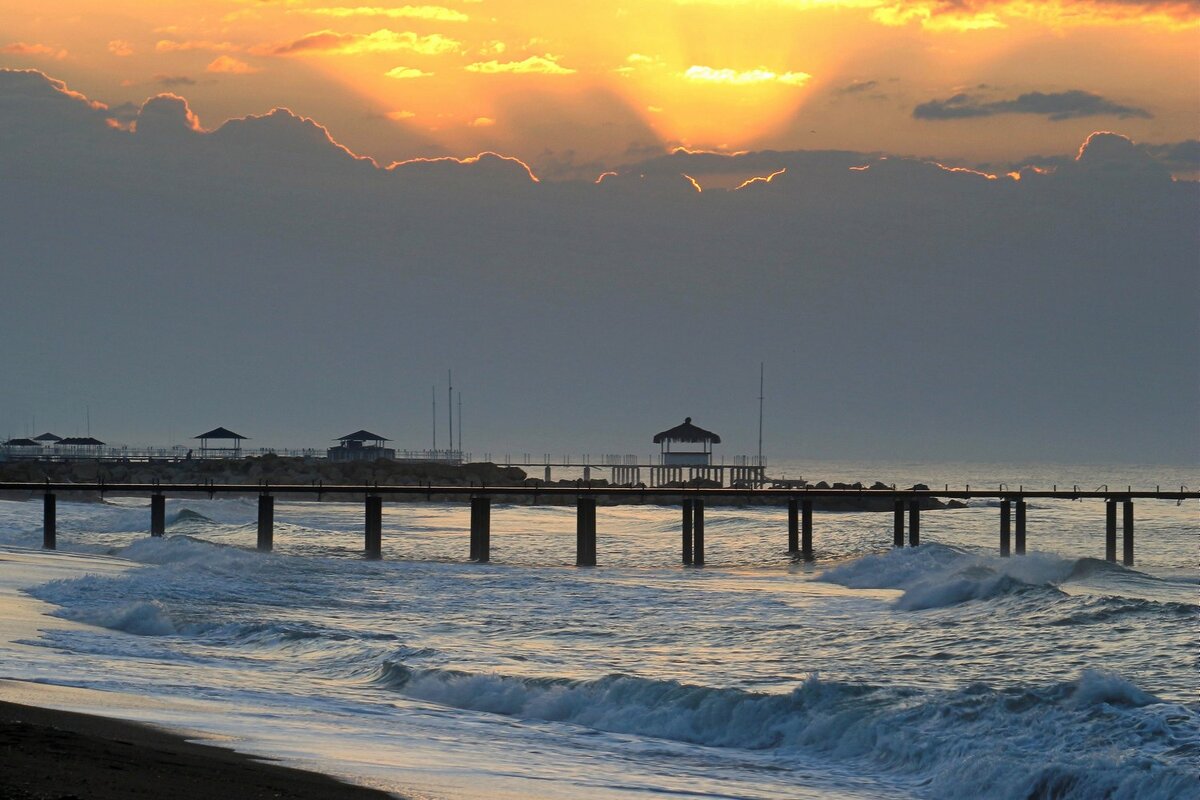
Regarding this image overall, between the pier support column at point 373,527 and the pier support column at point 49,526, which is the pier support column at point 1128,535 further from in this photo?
the pier support column at point 49,526

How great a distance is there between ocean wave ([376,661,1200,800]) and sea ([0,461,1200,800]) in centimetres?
3

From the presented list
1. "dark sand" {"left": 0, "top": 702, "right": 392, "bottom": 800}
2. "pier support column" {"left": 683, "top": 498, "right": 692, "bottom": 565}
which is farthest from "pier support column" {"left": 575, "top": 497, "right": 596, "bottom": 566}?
"dark sand" {"left": 0, "top": 702, "right": 392, "bottom": 800}

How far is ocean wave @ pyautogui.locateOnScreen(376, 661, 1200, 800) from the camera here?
13.2 meters

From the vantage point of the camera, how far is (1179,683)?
1825 cm

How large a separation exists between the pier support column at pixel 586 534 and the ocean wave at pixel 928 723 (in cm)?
2772

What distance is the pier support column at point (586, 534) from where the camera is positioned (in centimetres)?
4628

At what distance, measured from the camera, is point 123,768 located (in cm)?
1041

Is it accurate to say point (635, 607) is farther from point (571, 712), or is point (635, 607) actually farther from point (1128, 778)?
point (1128, 778)

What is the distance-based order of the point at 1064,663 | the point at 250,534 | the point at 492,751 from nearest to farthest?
the point at 492,751 → the point at 1064,663 → the point at 250,534

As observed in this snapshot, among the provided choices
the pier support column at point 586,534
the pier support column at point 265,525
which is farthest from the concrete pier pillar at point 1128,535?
the pier support column at point 265,525

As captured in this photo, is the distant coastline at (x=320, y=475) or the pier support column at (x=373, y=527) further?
the distant coastline at (x=320, y=475)

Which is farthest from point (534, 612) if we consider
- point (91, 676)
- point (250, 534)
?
point (250, 534)

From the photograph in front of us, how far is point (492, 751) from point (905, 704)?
526 centimetres

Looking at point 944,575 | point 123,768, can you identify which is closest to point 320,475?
point 944,575
